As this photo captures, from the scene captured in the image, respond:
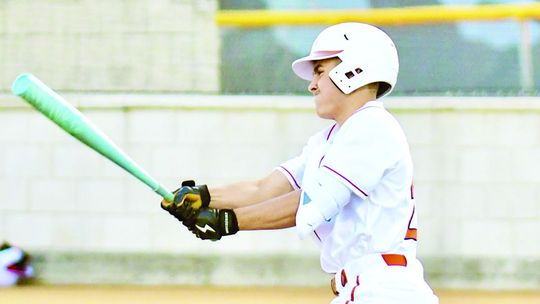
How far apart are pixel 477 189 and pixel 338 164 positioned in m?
6.46

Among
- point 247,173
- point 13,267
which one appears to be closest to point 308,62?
point 247,173

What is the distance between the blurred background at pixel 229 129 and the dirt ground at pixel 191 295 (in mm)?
187

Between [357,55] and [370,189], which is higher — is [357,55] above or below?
above

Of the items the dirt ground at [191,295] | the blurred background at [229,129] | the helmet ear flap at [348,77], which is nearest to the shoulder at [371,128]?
the helmet ear flap at [348,77]

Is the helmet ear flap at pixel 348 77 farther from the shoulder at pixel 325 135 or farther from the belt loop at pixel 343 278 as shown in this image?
the belt loop at pixel 343 278

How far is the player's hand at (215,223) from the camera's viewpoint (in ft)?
13.5

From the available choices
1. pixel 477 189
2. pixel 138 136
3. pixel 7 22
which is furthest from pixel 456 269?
pixel 7 22

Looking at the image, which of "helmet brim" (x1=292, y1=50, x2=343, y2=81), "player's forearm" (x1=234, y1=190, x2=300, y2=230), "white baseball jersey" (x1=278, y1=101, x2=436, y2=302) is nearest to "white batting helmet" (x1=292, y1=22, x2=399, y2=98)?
"helmet brim" (x1=292, y1=50, x2=343, y2=81)

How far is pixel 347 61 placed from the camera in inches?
160

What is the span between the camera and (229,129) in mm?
10086

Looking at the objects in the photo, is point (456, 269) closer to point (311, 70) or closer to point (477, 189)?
point (477, 189)

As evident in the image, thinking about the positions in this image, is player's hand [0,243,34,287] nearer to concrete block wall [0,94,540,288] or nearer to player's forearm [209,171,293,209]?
concrete block wall [0,94,540,288]

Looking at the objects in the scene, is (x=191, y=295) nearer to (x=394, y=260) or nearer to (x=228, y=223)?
(x=228, y=223)

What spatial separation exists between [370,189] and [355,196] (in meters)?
0.10
